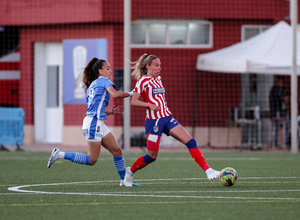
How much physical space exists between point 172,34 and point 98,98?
14.5 meters

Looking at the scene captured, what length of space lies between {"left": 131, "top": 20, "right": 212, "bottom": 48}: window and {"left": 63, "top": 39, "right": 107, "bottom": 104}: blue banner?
3.83 feet

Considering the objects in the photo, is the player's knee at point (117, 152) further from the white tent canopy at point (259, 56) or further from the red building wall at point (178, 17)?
the red building wall at point (178, 17)

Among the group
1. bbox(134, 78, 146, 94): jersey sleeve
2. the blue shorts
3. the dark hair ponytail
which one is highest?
the dark hair ponytail

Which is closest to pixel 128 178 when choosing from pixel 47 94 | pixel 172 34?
pixel 172 34

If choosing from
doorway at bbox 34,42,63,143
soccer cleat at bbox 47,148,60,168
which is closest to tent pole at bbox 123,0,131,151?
doorway at bbox 34,42,63,143

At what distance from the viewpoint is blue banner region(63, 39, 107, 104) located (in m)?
23.6

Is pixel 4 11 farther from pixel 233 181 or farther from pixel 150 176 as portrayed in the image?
pixel 233 181

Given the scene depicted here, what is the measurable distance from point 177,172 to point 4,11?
1393cm

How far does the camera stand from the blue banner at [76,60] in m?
23.6

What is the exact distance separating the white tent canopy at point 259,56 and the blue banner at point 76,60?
3.51 meters

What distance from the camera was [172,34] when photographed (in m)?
23.9

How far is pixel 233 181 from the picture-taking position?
9.52 meters

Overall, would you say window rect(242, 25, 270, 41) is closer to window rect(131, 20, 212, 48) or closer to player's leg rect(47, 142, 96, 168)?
window rect(131, 20, 212, 48)

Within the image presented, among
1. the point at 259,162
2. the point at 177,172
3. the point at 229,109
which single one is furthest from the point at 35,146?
the point at 177,172
